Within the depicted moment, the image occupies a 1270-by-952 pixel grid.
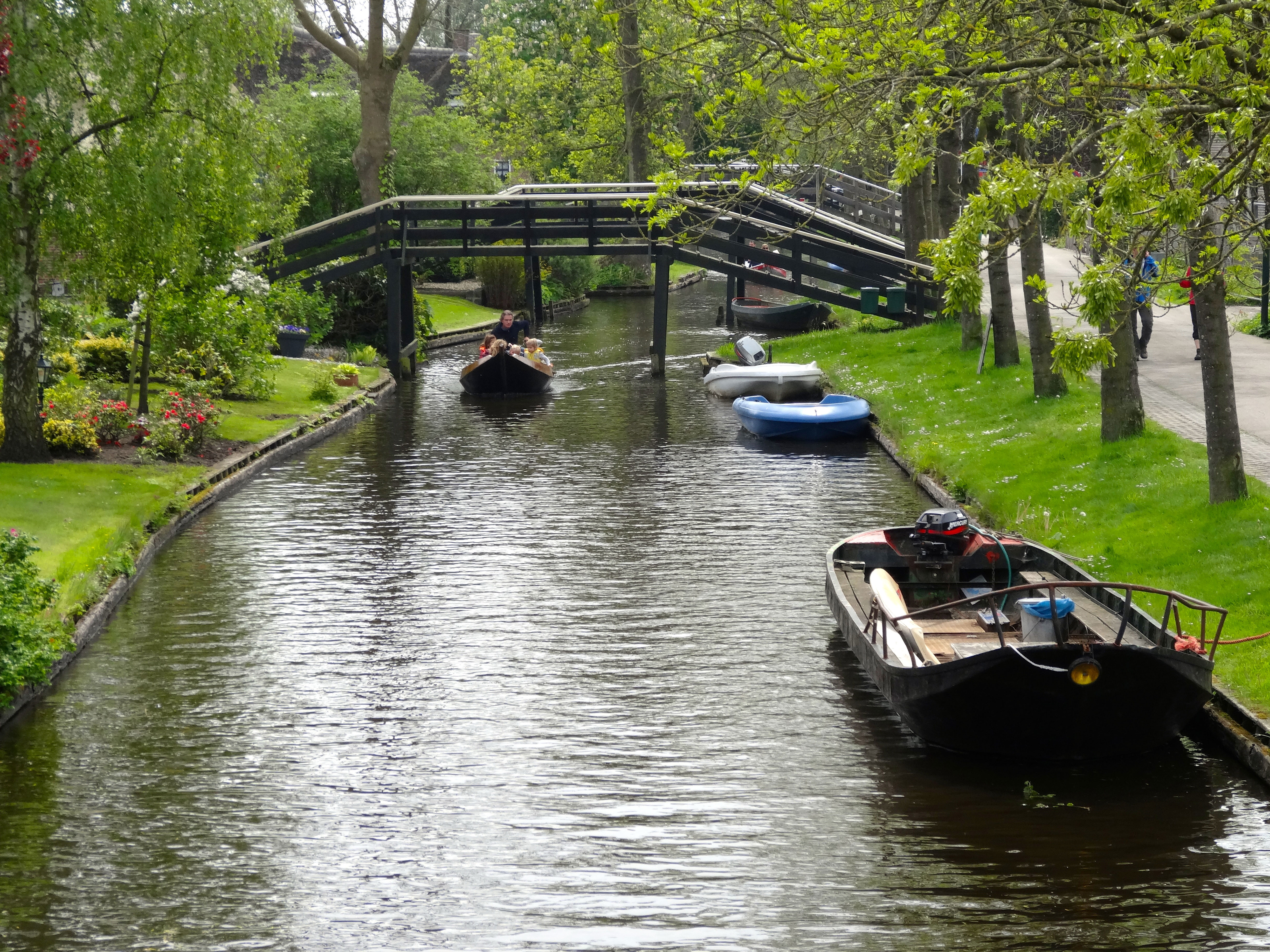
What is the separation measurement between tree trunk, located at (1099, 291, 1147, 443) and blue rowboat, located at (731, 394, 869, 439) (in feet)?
24.7

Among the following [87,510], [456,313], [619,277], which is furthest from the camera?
[619,277]

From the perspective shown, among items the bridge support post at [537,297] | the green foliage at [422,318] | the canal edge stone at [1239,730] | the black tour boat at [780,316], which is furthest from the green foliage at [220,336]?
the black tour boat at [780,316]

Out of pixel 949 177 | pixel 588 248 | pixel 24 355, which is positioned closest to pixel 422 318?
pixel 588 248

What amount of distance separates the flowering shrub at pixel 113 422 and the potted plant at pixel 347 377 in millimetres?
9346

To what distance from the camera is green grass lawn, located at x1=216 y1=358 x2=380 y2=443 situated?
26.7m

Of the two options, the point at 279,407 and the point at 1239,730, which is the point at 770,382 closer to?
the point at 279,407

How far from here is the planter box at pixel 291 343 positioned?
120ft

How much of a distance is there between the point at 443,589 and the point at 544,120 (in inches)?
2044

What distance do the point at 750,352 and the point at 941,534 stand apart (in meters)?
19.9

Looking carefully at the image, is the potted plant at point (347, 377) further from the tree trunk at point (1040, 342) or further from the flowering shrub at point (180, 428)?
the tree trunk at point (1040, 342)

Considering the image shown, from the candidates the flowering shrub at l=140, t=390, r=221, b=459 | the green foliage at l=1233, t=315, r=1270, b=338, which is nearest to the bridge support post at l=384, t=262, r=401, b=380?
the flowering shrub at l=140, t=390, r=221, b=459

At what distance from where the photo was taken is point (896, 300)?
3869 centimetres

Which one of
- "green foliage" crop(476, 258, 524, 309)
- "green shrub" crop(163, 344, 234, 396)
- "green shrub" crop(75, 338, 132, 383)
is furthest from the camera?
"green foliage" crop(476, 258, 524, 309)

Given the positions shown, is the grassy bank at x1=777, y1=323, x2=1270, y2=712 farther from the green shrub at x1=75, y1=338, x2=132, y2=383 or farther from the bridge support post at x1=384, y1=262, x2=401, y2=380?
the green shrub at x1=75, y1=338, x2=132, y2=383
